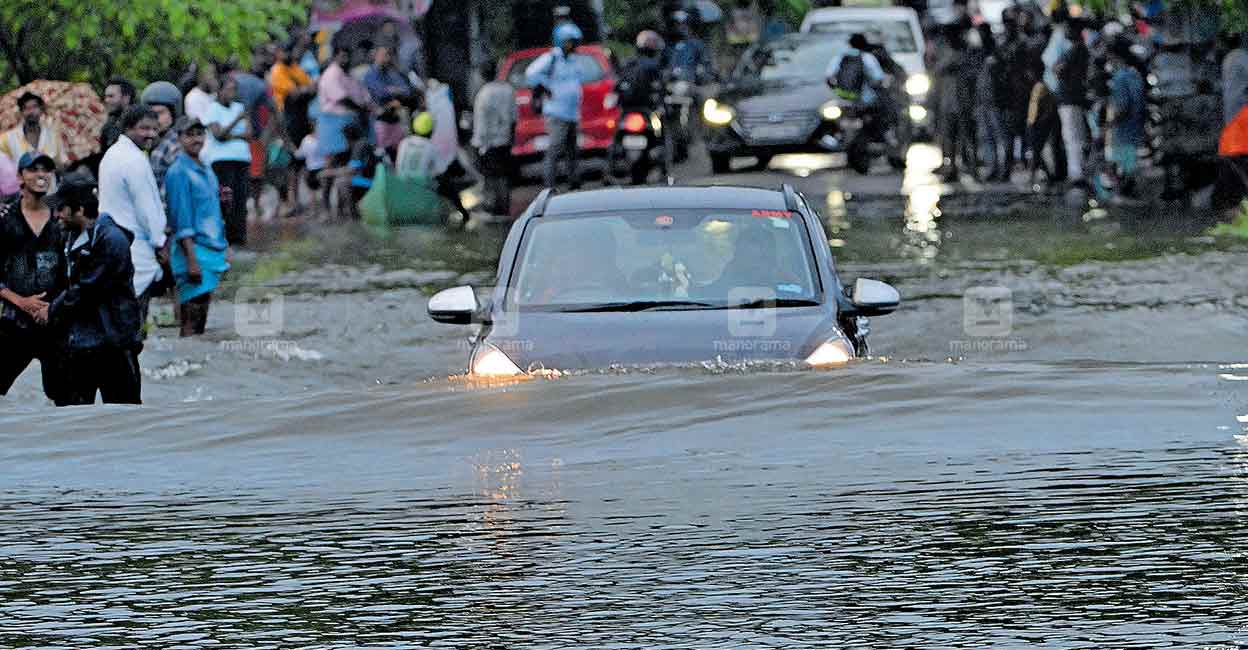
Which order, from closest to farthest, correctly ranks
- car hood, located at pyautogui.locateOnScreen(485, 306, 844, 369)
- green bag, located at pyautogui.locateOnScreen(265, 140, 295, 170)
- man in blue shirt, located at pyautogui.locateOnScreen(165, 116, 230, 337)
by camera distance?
car hood, located at pyautogui.locateOnScreen(485, 306, 844, 369) → man in blue shirt, located at pyautogui.locateOnScreen(165, 116, 230, 337) → green bag, located at pyautogui.locateOnScreen(265, 140, 295, 170)

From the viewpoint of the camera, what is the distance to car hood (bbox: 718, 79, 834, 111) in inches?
1287

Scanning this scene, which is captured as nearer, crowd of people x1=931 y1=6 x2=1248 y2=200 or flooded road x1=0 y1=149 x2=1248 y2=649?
flooded road x1=0 y1=149 x2=1248 y2=649

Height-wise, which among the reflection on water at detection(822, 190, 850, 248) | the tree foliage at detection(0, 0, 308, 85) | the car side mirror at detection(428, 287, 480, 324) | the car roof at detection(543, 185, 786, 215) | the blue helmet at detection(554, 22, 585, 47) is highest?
the tree foliage at detection(0, 0, 308, 85)

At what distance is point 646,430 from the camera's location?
11766 mm

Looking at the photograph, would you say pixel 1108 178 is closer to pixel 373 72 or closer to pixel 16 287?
pixel 373 72

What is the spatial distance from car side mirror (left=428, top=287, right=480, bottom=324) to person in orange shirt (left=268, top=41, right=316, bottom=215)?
17666 mm

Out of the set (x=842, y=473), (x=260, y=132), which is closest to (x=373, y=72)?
(x=260, y=132)

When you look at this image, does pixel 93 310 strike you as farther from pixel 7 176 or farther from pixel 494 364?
pixel 7 176

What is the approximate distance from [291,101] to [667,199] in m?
18.7

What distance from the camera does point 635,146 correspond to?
3031 cm

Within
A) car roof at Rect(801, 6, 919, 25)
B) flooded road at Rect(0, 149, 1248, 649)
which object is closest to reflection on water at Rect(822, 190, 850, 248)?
flooded road at Rect(0, 149, 1248, 649)

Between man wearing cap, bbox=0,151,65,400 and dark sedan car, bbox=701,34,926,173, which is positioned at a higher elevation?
man wearing cap, bbox=0,151,65,400

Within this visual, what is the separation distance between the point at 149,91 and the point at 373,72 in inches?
450

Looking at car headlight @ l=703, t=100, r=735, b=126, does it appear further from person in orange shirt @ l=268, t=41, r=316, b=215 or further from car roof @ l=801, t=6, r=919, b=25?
car roof @ l=801, t=6, r=919, b=25
